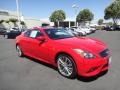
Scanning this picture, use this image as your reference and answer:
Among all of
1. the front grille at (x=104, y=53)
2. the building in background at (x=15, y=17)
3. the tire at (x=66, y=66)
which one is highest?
the building in background at (x=15, y=17)

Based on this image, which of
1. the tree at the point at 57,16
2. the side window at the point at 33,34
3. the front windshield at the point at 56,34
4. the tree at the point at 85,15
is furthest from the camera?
the tree at the point at 85,15

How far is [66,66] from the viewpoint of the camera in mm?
5184

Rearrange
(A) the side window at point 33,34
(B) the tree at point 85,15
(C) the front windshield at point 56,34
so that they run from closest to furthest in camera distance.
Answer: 1. (C) the front windshield at point 56,34
2. (A) the side window at point 33,34
3. (B) the tree at point 85,15

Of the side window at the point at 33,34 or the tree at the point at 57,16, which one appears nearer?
the side window at the point at 33,34

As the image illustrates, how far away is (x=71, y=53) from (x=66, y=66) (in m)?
0.55

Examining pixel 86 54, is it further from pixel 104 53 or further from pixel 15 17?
pixel 15 17

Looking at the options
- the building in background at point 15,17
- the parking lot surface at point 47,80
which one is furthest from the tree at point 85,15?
the parking lot surface at point 47,80

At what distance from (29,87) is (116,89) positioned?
2259mm

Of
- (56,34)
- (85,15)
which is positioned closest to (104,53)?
(56,34)

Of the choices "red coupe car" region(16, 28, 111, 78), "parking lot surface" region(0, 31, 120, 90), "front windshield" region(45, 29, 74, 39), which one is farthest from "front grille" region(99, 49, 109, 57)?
"front windshield" region(45, 29, 74, 39)

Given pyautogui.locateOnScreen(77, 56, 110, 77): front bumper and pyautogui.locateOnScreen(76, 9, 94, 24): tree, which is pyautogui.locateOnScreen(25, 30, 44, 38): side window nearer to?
pyautogui.locateOnScreen(77, 56, 110, 77): front bumper

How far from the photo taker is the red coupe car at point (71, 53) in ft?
15.3

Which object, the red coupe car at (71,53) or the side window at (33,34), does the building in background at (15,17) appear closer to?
the side window at (33,34)

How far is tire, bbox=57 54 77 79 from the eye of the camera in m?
4.93
